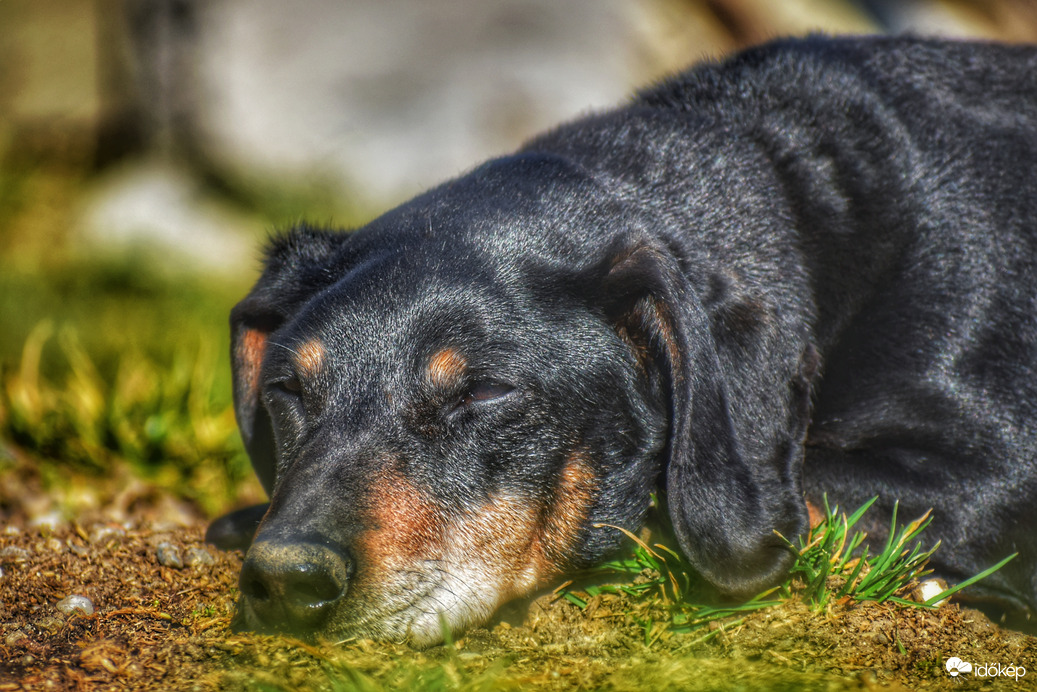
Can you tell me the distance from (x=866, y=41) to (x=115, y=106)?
8.46m

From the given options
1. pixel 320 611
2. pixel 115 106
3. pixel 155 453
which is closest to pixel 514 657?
pixel 320 611

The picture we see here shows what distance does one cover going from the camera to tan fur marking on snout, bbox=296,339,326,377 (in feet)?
9.29

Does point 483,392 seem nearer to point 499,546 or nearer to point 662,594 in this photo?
point 499,546

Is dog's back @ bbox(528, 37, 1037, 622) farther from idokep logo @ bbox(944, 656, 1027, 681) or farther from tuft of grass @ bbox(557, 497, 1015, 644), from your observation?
idokep logo @ bbox(944, 656, 1027, 681)

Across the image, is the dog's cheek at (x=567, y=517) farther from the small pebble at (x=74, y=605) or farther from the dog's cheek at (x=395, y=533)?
the small pebble at (x=74, y=605)

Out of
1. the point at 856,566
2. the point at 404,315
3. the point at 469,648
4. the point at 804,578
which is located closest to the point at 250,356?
the point at 404,315

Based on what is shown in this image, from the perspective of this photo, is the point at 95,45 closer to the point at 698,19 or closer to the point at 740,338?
the point at 698,19

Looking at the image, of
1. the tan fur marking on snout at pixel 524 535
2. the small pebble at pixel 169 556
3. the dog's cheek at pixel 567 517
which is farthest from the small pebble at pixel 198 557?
the dog's cheek at pixel 567 517

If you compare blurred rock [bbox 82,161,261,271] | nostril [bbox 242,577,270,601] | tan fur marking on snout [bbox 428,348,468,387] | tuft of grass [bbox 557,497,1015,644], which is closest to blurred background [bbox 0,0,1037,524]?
blurred rock [bbox 82,161,261,271]

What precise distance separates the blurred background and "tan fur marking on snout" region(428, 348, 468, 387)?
630cm

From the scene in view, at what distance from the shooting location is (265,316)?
340 cm

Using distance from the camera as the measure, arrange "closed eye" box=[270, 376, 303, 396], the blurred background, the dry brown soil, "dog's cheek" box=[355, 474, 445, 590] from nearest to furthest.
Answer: the dry brown soil, "dog's cheek" box=[355, 474, 445, 590], "closed eye" box=[270, 376, 303, 396], the blurred background

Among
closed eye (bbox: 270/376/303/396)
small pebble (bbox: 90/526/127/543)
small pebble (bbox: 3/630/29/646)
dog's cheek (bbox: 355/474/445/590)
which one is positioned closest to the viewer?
dog's cheek (bbox: 355/474/445/590)

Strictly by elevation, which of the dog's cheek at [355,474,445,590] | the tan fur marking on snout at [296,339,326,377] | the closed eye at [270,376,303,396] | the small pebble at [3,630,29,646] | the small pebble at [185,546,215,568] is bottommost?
the small pebble at [185,546,215,568]
